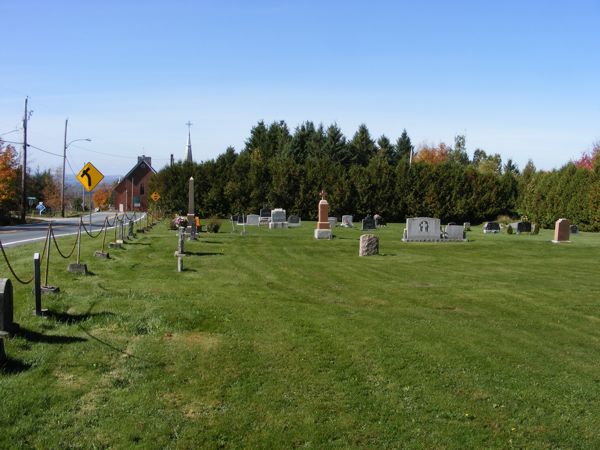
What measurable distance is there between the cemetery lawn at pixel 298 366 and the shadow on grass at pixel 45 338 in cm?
4

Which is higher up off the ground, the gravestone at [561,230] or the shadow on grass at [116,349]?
the gravestone at [561,230]

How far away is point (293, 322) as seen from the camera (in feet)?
28.1

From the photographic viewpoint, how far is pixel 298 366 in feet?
21.7

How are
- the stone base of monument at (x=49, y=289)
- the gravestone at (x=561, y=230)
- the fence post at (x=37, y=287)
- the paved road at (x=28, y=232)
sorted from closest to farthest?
the fence post at (x=37, y=287) → the stone base of monument at (x=49, y=289) → the paved road at (x=28, y=232) → the gravestone at (x=561, y=230)

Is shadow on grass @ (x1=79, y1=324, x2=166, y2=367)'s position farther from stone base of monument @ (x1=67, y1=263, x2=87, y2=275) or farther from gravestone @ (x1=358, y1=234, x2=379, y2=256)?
gravestone @ (x1=358, y1=234, x2=379, y2=256)

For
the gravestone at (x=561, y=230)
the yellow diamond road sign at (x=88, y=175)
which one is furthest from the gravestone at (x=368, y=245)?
the gravestone at (x=561, y=230)

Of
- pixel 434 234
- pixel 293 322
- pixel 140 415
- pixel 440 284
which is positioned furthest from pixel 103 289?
pixel 434 234

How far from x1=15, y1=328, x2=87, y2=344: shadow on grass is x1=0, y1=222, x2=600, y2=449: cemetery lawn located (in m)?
0.04

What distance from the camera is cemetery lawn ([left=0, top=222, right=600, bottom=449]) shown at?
5016 millimetres

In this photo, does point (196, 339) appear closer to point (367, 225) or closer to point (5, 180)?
point (367, 225)

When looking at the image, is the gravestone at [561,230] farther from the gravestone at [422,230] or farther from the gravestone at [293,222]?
the gravestone at [293,222]

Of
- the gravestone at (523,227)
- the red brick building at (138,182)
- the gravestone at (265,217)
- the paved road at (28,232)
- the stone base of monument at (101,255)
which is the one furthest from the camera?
the red brick building at (138,182)

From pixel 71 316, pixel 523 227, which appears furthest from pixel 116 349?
pixel 523 227

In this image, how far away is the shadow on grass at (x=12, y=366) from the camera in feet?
20.0
